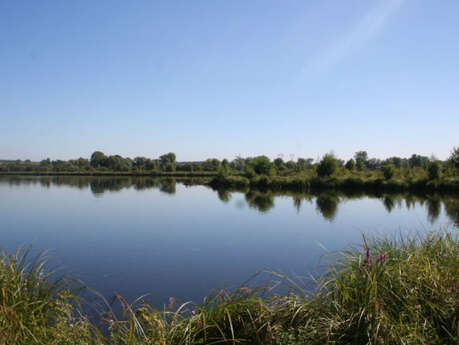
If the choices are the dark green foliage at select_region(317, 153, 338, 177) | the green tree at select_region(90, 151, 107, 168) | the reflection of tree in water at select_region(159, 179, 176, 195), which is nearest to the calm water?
the reflection of tree in water at select_region(159, 179, 176, 195)

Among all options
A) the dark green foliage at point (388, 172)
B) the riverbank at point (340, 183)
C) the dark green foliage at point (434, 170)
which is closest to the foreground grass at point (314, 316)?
the riverbank at point (340, 183)

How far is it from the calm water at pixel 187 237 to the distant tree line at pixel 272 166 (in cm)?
1541

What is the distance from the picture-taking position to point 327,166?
44.1 meters

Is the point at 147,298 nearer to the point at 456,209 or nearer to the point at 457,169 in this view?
the point at 456,209

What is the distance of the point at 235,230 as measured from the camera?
16.5 metres

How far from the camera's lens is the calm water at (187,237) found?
30.6ft

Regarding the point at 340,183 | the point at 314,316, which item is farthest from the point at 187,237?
the point at 340,183

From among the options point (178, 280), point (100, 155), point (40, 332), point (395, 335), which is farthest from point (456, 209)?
point (100, 155)

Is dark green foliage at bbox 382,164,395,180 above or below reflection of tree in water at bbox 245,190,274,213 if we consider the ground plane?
above

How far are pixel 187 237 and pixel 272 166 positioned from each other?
4039cm

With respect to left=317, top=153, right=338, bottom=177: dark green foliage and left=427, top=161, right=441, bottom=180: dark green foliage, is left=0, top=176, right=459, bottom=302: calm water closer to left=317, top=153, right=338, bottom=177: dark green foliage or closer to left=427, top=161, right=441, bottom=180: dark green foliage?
left=427, top=161, right=441, bottom=180: dark green foliage

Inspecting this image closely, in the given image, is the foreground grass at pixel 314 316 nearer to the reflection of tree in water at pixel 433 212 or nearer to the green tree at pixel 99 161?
the reflection of tree in water at pixel 433 212

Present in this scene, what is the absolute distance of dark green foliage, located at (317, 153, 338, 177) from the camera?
144 feet

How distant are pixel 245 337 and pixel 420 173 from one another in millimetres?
43864
